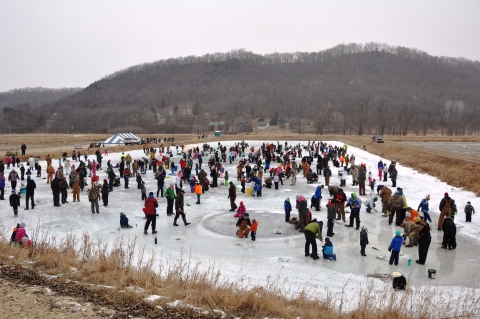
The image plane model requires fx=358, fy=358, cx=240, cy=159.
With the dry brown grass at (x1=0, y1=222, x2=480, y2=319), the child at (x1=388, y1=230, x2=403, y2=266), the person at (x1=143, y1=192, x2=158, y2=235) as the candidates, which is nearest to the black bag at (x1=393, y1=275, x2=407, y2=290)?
the dry brown grass at (x1=0, y1=222, x2=480, y2=319)

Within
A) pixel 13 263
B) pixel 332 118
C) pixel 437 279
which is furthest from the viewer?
pixel 332 118

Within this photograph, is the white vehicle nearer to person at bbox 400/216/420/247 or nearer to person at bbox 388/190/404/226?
person at bbox 388/190/404/226

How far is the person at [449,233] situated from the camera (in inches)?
407

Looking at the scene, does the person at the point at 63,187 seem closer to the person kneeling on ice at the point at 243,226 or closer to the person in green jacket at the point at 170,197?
the person in green jacket at the point at 170,197

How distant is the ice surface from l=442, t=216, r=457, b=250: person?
8.8 inches

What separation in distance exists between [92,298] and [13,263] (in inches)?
87.8

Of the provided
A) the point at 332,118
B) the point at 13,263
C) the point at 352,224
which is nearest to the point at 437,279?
the point at 352,224

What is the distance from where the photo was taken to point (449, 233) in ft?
34.1

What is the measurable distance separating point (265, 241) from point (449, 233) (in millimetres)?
5358

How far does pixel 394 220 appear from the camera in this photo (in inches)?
542

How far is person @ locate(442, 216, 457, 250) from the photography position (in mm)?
10344

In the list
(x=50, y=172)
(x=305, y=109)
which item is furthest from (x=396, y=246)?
(x=305, y=109)

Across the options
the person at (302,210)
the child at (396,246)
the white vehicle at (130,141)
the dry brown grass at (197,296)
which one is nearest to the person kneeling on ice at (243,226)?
the person at (302,210)

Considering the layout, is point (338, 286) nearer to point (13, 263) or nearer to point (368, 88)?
point (13, 263)
